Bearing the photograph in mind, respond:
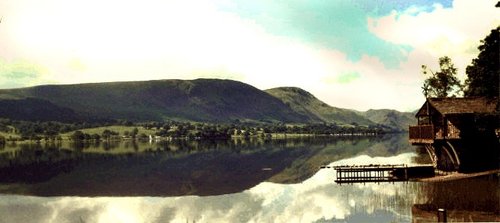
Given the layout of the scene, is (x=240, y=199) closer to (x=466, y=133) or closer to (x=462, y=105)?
(x=466, y=133)

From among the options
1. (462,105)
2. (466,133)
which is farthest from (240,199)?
(462,105)

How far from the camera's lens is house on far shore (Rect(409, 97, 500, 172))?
57.4 meters

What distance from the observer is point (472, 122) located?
5772 centimetres

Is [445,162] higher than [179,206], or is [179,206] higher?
[445,162]

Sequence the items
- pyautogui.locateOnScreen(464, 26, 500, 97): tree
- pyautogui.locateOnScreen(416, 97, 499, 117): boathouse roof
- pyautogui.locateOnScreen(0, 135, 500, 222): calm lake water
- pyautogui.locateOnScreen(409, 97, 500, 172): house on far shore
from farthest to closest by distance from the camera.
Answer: pyautogui.locateOnScreen(409, 97, 500, 172): house on far shore → pyautogui.locateOnScreen(416, 97, 499, 117): boathouse roof → pyautogui.locateOnScreen(464, 26, 500, 97): tree → pyautogui.locateOnScreen(0, 135, 500, 222): calm lake water

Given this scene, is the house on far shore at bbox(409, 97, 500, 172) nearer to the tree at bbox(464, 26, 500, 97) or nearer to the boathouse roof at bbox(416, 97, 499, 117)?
the boathouse roof at bbox(416, 97, 499, 117)

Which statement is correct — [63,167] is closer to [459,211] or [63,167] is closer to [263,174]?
[263,174]

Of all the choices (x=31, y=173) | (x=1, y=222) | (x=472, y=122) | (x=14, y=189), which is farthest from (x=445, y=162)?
(x=31, y=173)

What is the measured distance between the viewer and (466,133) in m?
57.6

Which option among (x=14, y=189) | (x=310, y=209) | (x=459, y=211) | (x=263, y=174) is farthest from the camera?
(x=263, y=174)

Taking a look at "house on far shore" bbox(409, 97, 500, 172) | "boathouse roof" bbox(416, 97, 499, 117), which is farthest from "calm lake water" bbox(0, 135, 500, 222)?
"boathouse roof" bbox(416, 97, 499, 117)

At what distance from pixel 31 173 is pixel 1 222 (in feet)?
188

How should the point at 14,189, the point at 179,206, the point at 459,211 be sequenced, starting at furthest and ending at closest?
the point at 14,189 < the point at 179,206 < the point at 459,211

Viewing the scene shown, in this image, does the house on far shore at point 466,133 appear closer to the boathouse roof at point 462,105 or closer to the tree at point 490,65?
the boathouse roof at point 462,105
